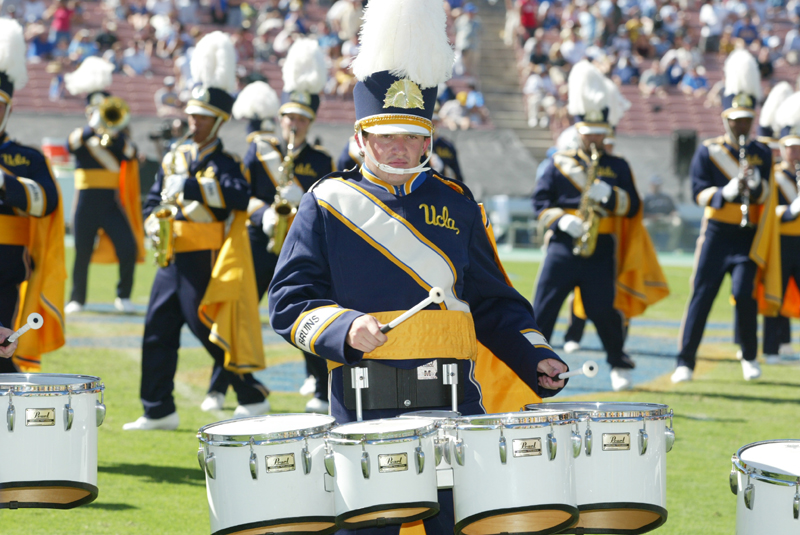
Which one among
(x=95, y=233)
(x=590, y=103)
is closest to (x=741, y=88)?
(x=590, y=103)

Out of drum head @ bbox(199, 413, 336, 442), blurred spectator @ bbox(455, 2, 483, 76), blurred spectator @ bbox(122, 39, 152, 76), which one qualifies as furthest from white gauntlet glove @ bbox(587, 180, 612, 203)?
blurred spectator @ bbox(455, 2, 483, 76)

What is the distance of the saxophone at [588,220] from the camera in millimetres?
8922

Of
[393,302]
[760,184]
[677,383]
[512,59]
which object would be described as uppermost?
[512,59]

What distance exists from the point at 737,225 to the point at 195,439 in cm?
479

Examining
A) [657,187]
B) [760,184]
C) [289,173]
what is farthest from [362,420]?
[657,187]

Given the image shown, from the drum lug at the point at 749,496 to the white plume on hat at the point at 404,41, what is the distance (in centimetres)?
157

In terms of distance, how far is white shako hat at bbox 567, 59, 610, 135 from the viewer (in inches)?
361

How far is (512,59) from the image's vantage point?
1156 inches

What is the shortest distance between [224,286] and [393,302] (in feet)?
12.8

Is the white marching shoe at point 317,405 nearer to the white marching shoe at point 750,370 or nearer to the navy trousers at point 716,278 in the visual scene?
the navy trousers at point 716,278

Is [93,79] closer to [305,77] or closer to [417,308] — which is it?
[305,77]

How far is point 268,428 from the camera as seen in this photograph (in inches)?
130

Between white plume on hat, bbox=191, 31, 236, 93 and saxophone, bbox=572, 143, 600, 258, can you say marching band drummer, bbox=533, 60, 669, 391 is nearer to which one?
saxophone, bbox=572, 143, 600, 258

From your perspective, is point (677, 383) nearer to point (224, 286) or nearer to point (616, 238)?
point (616, 238)
